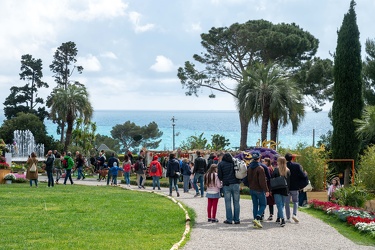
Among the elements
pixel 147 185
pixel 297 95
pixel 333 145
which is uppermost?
pixel 297 95

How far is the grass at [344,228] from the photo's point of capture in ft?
43.3

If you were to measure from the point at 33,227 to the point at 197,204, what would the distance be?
23.2 feet

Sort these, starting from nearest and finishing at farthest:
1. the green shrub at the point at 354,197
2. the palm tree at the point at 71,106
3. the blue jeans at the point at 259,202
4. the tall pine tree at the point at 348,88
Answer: the blue jeans at the point at 259,202
the green shrub at the point at 354,197
the tall pine tree at the point at 348,88
the palm tree at the point at 71,106

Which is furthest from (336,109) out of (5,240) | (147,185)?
(5,240)

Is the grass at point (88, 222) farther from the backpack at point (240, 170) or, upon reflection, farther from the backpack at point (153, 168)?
the backpack at point (153, 168)

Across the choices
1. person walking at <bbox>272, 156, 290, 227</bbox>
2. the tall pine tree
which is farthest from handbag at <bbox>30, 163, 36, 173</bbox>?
the tall pine tree

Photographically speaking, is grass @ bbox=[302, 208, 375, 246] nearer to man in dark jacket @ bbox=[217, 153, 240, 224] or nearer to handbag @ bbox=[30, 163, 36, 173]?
man in dark jacket @ bbox=[217, 153, 240, 224]

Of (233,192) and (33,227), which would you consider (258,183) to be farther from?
(33,227)

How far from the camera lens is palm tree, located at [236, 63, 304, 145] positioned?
36.4 meters

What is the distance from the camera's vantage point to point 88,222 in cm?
1406

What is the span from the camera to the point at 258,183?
49.1ft

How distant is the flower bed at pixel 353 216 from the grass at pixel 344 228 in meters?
0.11

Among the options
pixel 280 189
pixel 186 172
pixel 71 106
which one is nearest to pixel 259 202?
pixel 280 189

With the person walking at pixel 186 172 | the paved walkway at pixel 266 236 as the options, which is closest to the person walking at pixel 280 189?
the paved walkway at pixel 266 236
